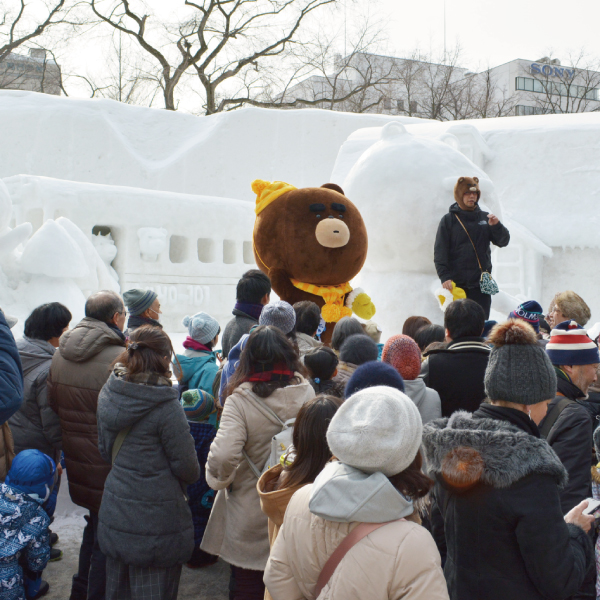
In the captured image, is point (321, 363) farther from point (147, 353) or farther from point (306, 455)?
point (306, 455)

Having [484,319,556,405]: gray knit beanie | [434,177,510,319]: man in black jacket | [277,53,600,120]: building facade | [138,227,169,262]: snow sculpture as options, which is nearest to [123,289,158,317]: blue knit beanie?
[484,319,556,405]: gray knit beanie

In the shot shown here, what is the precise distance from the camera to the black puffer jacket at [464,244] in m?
4.93

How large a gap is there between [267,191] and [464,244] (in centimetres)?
157

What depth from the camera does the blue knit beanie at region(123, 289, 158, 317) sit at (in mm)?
3438

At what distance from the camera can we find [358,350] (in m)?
2.85

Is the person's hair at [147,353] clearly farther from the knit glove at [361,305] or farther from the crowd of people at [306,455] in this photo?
the knit glove at [361,305]

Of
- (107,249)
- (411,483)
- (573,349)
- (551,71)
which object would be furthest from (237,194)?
(551,71)

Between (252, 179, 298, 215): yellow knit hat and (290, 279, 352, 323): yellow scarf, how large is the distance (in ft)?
2.12

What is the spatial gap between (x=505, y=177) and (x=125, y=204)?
8065 mm

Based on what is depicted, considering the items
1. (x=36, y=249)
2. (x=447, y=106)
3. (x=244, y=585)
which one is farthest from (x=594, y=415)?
(x=447, y=106)

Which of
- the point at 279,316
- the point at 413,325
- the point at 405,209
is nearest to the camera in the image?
the point at 279,316

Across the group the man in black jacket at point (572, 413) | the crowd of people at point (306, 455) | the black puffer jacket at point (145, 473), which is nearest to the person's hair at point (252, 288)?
the crowd of people at point (306, 455)

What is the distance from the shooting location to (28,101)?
1672 cm

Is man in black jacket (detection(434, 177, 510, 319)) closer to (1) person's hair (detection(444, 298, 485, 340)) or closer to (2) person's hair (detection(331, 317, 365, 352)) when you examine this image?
(2) person's hair (detection(331, 317, 365, 352))
